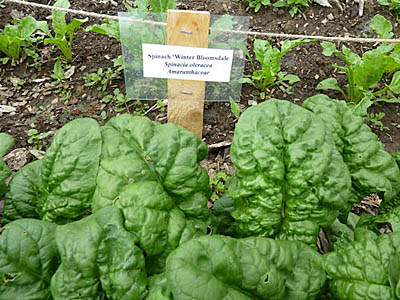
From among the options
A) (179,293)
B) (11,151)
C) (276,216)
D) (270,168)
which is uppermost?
(270,168)

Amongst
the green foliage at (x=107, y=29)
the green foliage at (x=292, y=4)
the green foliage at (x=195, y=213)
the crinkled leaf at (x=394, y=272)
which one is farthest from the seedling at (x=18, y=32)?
the crinkled leaf at (x=394, y=272)

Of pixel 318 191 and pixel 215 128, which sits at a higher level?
pixel 318 191

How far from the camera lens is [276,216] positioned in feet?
6.51

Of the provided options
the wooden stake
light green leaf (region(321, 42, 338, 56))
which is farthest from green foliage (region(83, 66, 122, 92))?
light green leaf (region(321, 42, 338, 56))

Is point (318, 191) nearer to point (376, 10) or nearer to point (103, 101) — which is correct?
point (103, 101)

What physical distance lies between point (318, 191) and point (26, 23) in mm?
3164

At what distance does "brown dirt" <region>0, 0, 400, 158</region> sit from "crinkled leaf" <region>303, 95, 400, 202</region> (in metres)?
1.36

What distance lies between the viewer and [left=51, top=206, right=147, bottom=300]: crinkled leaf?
65.3 inches

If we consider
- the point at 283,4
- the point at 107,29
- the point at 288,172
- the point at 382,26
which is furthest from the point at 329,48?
the point at 288,172

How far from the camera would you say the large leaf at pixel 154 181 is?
180 centimetres

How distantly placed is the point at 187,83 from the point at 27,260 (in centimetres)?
158

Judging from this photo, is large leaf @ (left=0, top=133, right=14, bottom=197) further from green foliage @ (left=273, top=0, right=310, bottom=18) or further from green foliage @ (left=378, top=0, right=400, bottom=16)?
green foliage @ (left=378, top=0, right=400, bottom=16)

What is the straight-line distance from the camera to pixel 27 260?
1.77 metres

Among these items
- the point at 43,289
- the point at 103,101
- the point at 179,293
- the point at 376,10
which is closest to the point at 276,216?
the point at 179,293
